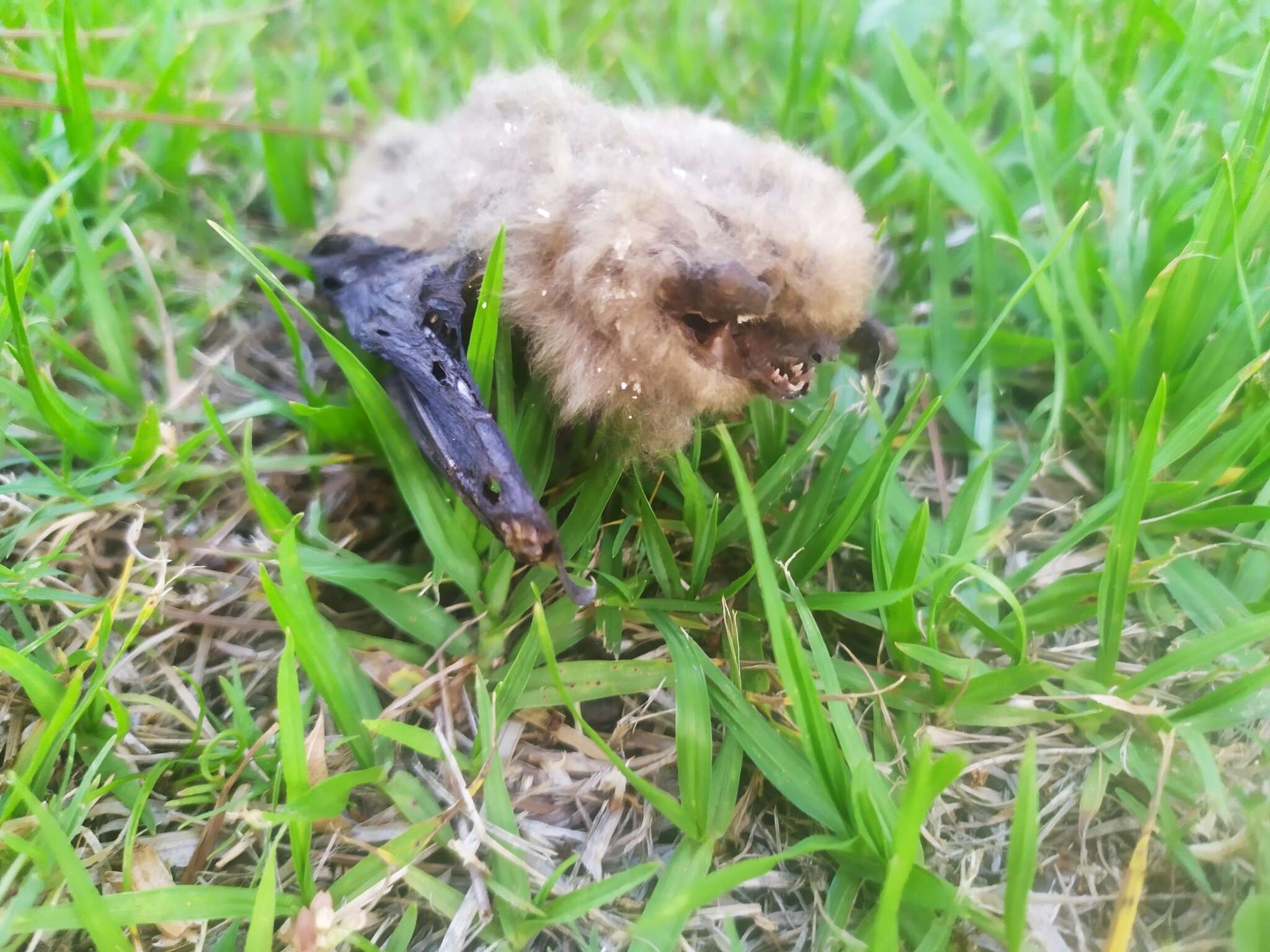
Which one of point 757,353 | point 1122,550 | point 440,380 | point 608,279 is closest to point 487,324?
point 440,380

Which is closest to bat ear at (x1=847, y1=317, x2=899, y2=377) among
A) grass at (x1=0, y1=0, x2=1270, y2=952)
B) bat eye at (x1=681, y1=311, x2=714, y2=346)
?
grass at (x1=0, y1=0, x2=1270, y2=952)

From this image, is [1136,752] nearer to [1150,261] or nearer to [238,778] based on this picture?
[1150,261]

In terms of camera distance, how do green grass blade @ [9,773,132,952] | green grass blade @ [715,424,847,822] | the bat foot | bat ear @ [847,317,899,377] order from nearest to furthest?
1. green grass blade @ [9,773,132,952]
2. green grass blade @ [715,424,847,822]
3. the bat foot
4. bat ear @ [847,317,899,377]

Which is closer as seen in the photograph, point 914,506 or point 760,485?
point 760,485

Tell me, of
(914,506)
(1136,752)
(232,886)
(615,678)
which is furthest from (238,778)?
(1136,752)

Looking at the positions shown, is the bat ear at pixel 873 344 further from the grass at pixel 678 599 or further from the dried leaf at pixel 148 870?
the dried leaf at pixel 148 870

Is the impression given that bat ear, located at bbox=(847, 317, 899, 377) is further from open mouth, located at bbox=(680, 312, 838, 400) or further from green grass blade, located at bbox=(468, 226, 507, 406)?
green grass blade, located at bbox=(468, 226, 507, 406)
